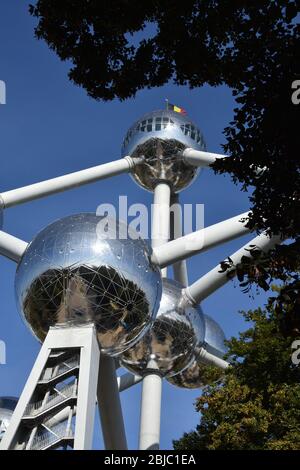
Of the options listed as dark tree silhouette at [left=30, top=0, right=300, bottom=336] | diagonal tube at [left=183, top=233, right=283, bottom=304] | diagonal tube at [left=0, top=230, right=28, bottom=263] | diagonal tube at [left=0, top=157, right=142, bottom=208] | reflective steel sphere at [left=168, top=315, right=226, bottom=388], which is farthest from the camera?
reflective steel sphere at [left=168, top=315, right=226, bottom=388]

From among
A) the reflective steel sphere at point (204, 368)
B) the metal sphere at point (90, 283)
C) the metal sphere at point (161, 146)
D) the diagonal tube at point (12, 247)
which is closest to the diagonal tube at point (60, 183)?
the metal sphere at point (161, 146)

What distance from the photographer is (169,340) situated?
19.7m

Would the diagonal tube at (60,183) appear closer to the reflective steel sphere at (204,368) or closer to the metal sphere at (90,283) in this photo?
the reflective steel sphere at (204,368)

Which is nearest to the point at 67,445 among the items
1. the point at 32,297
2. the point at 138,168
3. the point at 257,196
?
the point at 32,297

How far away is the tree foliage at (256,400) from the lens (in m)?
20.0

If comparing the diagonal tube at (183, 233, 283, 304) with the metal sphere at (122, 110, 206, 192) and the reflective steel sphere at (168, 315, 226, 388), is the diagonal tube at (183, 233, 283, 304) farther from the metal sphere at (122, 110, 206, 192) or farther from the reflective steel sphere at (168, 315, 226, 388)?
the metal sphere at (122, 110, 206, 192)

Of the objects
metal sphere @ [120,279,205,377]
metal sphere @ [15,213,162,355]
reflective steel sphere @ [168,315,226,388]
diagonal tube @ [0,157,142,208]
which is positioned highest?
diagonal tube @ [0,157,142,208]

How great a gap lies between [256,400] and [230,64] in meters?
12.4

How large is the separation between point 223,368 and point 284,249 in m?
16.4

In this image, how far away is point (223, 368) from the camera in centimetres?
2402

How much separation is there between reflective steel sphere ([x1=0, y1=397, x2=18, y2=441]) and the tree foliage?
5.36 metres

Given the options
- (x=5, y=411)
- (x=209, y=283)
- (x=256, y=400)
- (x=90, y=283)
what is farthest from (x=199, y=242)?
(x=5, y=411)

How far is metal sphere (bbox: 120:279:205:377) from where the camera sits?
19.8 metres

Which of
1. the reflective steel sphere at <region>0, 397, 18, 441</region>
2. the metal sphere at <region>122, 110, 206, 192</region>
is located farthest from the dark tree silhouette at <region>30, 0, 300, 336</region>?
the metal sphere at <region>122, 110, 206, 192</region>
